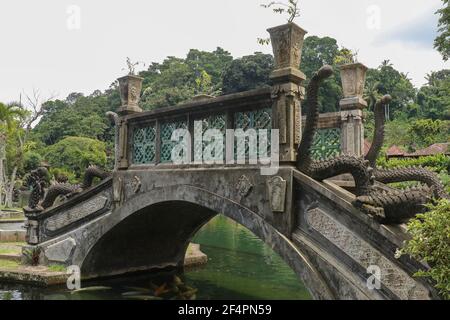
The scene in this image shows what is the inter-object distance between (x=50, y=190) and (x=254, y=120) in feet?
20.9

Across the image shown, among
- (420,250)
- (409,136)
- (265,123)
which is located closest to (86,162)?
(409,136)

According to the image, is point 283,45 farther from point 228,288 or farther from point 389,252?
point 228,288

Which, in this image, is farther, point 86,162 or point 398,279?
point 86,162

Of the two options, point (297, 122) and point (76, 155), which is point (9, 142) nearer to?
point (76, 155)

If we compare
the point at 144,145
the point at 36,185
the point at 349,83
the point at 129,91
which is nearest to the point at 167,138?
the point at 144,145

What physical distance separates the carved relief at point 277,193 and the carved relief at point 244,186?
43 cm

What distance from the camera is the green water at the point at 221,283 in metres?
9.30

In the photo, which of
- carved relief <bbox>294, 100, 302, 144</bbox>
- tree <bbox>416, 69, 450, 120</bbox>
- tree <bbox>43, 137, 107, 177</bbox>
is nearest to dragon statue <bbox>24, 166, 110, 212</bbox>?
carved relief <bbox>294, 100, 302, 144</bbox>

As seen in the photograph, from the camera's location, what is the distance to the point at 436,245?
13.2 ft

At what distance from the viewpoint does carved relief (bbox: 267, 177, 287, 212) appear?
236 inches

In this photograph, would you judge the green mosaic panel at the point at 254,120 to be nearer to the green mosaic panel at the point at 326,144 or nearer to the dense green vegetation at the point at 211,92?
the green mosaic panel at the point at 326,144

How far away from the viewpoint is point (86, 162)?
125ft

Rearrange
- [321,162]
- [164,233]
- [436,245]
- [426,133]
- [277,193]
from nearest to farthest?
[436,245]
[321,162]
[277,193]
[164,233]
[426,133]
